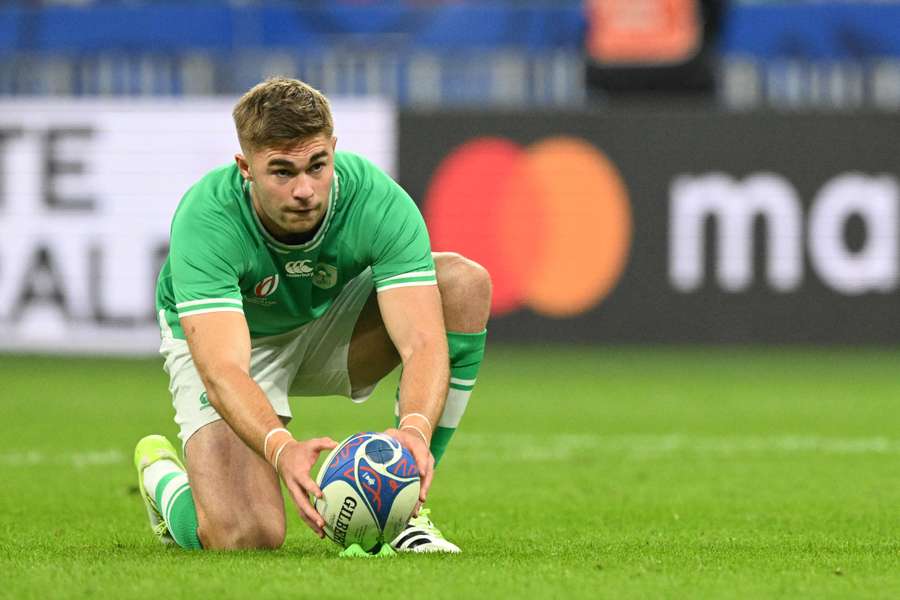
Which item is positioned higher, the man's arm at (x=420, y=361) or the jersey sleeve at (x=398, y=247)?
the jersey sleeve at (x=398, y=247)

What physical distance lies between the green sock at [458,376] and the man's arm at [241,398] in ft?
2.49

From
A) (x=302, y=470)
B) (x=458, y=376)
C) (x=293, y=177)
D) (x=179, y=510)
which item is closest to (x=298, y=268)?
(x=293, y=177)

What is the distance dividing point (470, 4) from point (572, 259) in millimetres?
5867

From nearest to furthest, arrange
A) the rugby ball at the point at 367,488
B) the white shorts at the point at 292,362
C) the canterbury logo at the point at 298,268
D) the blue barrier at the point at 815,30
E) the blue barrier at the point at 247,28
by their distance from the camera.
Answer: the rugby ball at the point at 367,488, the canterbury logo at the point at 298,268, the white shorts at the point at 292,362, the blue barrier at the point at 815,30, the blue barrier at the point at 247,28

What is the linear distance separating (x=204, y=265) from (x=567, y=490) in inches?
102

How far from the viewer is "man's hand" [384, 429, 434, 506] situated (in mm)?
4695

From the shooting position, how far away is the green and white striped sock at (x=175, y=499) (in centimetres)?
527

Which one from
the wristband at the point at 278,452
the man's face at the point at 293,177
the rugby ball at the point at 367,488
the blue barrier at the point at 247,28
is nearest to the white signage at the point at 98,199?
the blue barrier at the point at 247,28

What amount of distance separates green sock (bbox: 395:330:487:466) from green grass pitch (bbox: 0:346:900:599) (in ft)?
1.16

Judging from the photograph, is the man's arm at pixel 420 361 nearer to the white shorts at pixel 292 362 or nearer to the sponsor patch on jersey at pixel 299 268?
the sponsor patch on jersey at pixel 299 268

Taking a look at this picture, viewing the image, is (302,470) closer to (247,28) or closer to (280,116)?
(280,116)

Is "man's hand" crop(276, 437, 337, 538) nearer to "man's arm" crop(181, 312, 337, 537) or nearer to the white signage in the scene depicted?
"man's arm" crop(181, 312, 337, 537)

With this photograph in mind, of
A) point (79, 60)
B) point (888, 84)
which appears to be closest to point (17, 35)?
point (79, 60)

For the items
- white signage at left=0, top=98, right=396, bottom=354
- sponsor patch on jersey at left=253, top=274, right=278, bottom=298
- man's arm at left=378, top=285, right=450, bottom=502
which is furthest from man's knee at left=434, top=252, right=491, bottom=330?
white signage at left=0, top=98, right=396, bottom=354
